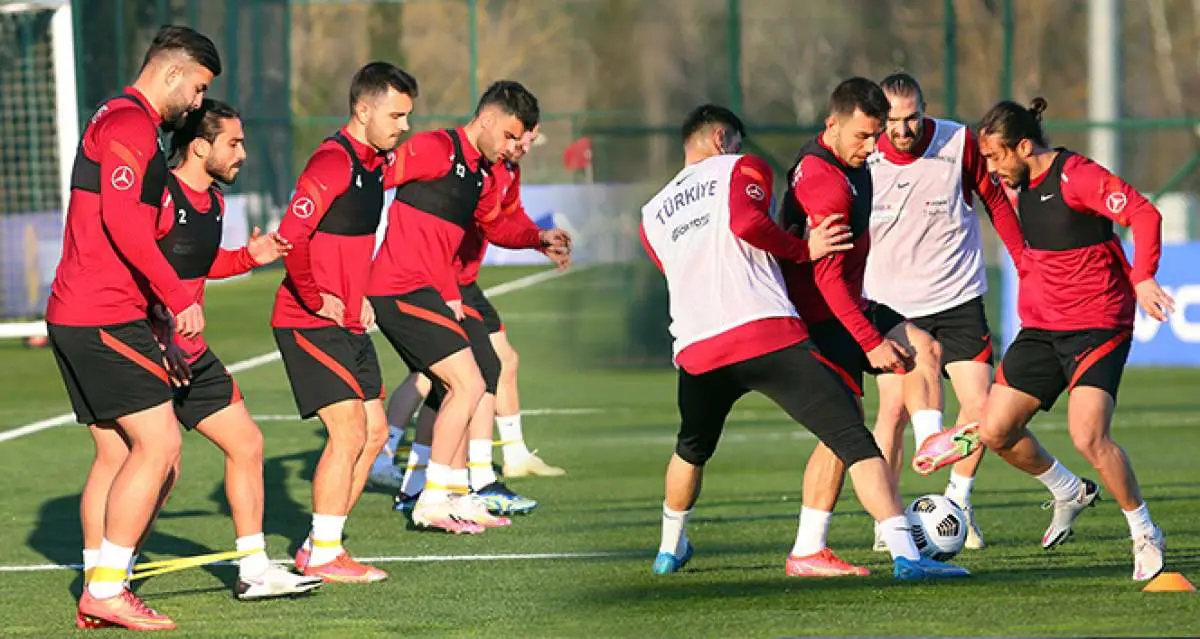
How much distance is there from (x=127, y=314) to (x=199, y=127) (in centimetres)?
89

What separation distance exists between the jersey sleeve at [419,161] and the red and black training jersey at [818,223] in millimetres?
2330

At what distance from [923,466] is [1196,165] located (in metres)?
13.5

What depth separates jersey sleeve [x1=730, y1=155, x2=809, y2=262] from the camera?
768 centimetres

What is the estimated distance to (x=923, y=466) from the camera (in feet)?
28.2

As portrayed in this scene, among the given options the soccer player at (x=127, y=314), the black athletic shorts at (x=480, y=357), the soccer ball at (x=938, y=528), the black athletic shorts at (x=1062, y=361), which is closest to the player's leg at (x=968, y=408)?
the black athletic shorts at (x=1062, y=361)

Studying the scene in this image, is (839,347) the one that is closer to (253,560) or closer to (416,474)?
(253,560)

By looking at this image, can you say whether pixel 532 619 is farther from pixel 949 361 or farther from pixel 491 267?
pixel 491 267

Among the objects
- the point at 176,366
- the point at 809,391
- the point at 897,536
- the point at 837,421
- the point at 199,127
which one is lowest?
the point at 897,536

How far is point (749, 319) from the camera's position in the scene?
Answer: 7.88m

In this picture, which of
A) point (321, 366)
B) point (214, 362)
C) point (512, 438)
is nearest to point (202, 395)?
point (214, 362)

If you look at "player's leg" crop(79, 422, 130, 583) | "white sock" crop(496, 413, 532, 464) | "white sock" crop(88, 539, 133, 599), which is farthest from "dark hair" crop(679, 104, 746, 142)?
"white sock" crop(496, 413, 532, 464)

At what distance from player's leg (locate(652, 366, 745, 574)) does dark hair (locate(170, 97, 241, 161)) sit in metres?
1.99

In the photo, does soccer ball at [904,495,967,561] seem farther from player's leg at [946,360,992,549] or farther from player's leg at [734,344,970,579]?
player's leg at [946,360,992,549]

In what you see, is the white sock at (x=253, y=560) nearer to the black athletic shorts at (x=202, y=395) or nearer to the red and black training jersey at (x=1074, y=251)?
the black athletic shorts at (x=202, y=395)
